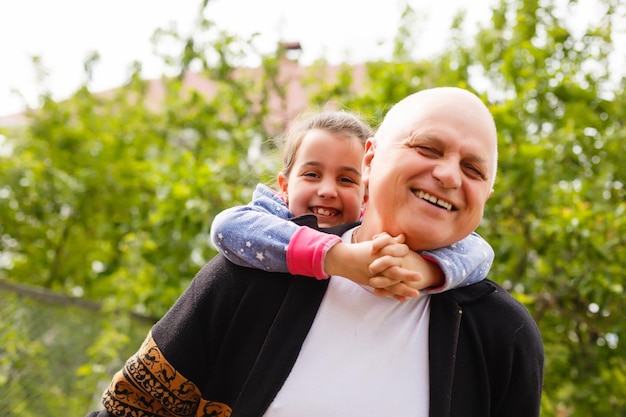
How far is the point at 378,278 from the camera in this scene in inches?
49.6

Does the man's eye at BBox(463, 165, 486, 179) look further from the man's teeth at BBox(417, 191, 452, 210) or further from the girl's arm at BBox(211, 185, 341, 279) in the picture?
the girl's arm at BBox(211, 185, 341, 279)

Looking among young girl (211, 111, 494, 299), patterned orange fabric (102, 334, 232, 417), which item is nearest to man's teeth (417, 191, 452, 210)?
young girl (211, 111, 494, 299)

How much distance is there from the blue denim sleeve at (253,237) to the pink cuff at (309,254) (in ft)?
0.07

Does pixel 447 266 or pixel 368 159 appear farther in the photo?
pixel 368 159

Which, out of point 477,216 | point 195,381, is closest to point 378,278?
point 477,216

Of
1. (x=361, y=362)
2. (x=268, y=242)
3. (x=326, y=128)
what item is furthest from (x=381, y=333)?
(x=326, y=128)

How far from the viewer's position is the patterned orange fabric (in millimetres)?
1388

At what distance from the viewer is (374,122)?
270 centimetres

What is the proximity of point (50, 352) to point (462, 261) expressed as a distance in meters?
4.03

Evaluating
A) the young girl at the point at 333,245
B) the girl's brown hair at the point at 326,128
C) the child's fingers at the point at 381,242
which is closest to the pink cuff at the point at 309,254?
the young girl at the point at 333,245

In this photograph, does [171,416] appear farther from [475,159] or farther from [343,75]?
[343,75]

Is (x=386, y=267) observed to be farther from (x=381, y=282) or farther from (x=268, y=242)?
(x=268, y=242)

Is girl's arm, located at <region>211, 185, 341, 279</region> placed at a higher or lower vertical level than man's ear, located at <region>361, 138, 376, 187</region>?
lower

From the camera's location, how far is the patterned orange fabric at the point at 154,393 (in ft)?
4.55
